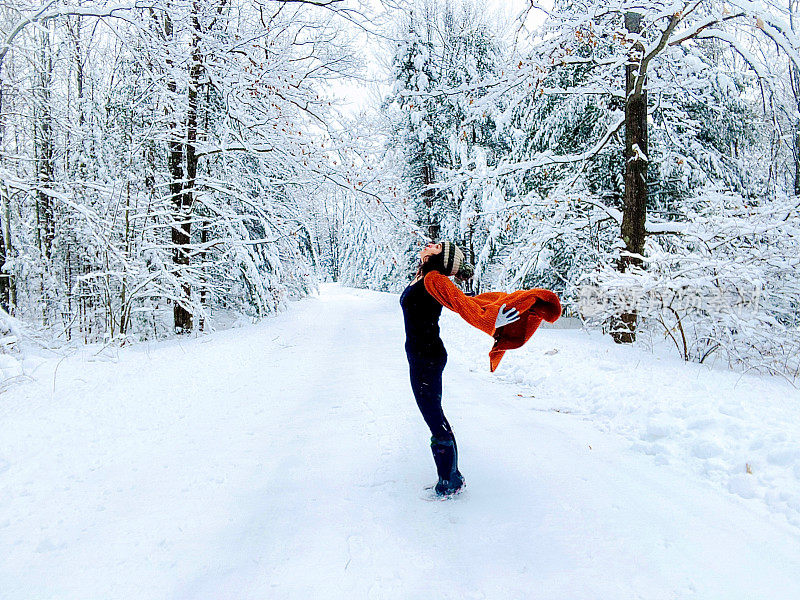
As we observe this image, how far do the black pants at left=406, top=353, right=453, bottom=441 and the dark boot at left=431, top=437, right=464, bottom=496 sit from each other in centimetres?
5

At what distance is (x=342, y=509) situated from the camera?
119 inches

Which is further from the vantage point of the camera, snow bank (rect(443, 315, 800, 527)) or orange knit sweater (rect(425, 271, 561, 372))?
snow bank (rect(443, 315, 800, 527))

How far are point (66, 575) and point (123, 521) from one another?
21.3 inches

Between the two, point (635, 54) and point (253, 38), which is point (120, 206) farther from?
point (635, 54)

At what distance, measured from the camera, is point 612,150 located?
10.1m

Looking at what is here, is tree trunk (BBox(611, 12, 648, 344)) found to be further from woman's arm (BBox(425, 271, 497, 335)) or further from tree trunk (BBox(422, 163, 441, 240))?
tree trunk (BBox(422, 163, 441, 240))

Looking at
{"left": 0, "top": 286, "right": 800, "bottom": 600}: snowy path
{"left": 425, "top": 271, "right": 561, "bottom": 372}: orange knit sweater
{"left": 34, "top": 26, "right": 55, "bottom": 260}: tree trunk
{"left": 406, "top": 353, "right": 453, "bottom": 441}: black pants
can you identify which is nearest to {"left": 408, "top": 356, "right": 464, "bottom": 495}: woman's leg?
{"left": 406, "top": 353, "right": 453, "bottom": 441}: black pants

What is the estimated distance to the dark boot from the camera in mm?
3201

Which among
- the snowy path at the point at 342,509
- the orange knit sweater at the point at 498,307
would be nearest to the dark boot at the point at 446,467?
the snowy path at the point at 342,509

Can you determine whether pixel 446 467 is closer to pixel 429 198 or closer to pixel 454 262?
pixel 454 262

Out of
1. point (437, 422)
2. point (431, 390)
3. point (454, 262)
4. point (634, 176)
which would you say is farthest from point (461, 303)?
point (634, 176)

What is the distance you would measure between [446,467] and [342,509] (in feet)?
2.59

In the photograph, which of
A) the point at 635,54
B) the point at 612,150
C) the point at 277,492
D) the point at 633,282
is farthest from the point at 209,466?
the point at 612,150

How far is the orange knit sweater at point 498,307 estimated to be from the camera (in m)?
3.06
